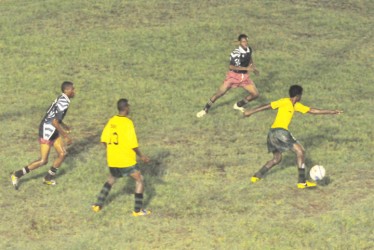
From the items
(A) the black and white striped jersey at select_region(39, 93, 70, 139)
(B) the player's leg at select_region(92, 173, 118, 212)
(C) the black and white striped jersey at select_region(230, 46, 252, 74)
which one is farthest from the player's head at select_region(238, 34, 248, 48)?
(B) the player's leg at select_region(92, 173, 118, 212)

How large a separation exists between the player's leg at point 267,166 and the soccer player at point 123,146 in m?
2.82

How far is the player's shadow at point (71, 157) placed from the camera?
44.9 feet

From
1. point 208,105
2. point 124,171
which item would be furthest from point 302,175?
point 208,105

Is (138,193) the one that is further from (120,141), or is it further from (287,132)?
(287,132)

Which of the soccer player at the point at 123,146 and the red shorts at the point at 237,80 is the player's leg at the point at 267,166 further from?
Result: the red shorts at the point at 237,80

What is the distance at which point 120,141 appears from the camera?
36.3ft

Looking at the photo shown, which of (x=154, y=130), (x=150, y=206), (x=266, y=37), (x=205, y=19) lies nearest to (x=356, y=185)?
(x=150, y=206)

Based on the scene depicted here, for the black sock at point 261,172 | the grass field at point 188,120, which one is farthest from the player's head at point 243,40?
the black sock at point 261,172

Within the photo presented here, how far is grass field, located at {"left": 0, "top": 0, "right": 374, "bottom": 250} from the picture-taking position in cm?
1120

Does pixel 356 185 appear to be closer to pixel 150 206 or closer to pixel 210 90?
pixel 150 206

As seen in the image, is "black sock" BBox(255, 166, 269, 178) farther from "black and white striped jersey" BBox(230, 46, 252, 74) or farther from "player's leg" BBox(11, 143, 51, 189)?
"player's leg" BBox(11, 143, 51, 189)

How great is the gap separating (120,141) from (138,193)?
1087 mm

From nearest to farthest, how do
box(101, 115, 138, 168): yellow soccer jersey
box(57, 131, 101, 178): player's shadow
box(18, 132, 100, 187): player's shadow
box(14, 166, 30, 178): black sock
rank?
box(101, 115, 138, 168): yellow soccer jersey
box(14, 166, 30, 178): black sock
box(18, 132, 100, 187): player's shadow
box(57, 131, 101, 178): player's shadow

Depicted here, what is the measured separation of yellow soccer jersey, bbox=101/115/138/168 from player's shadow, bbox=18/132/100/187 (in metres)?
2.93
